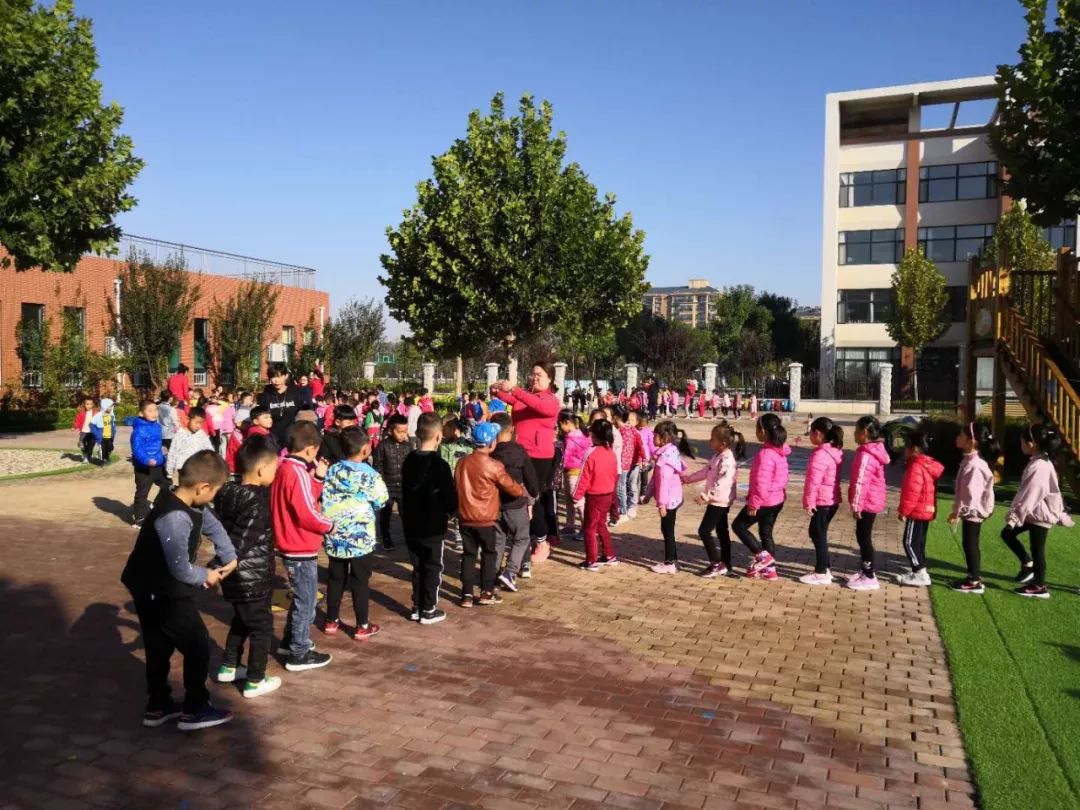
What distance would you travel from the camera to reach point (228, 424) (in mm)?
13602

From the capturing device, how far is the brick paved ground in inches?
168

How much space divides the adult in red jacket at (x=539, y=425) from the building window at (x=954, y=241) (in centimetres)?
4102

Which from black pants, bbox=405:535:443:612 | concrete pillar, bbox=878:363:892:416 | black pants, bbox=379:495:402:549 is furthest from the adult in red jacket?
concrete pillar, bbox=878:363:892:416

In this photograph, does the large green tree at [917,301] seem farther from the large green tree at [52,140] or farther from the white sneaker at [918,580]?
the white sneaker at [918,580]

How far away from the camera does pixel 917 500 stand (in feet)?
26.6

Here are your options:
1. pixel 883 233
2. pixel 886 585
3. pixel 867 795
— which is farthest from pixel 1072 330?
pixel 883 233

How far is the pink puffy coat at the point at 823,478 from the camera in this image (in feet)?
27.5

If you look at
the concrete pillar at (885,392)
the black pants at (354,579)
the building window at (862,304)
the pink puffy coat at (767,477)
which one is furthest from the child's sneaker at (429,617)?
the building window at (862,304)

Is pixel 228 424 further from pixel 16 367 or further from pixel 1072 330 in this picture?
pixel 16 367

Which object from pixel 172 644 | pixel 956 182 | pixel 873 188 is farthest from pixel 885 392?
pixel 172 644

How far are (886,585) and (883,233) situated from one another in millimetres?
42135

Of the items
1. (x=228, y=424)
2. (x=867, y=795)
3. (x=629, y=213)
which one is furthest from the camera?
(x=629, y=213)

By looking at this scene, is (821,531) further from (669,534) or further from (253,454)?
(253,454)

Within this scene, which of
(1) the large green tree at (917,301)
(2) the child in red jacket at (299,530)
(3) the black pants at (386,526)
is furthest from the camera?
(1) the large green tree at (917,301)
